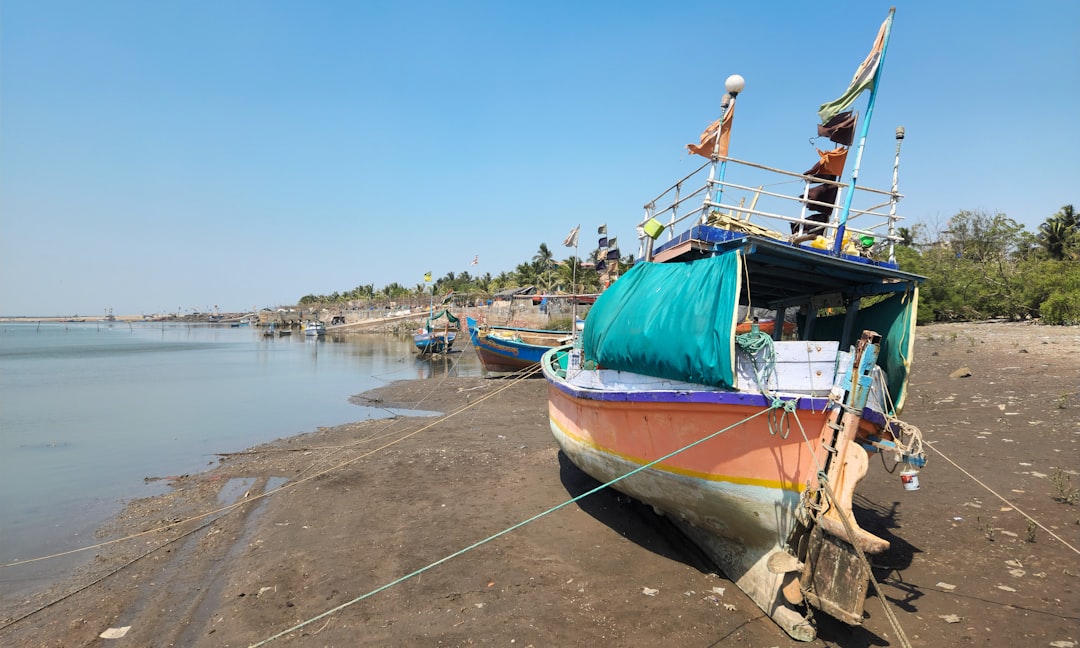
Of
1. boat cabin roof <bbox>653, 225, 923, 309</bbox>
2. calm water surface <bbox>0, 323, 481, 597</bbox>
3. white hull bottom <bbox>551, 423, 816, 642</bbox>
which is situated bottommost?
calm water surface <bbox>0, 323, 481, 597</bbox>

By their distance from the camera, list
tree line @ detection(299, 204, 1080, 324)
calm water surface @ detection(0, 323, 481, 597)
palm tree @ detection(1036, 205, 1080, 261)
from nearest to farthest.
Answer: calm water surface @ detection(0, 323, 481, 597) < tree line @ detection(299, 204, 1080, 324) < palm tree @ detection(1036, 205, 1080, 261)

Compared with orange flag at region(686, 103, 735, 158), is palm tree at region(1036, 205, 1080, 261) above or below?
above

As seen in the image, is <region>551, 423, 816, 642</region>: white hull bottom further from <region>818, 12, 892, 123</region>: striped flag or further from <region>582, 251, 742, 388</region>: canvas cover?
<region>818, 12, 892, 123</region>: striped flag

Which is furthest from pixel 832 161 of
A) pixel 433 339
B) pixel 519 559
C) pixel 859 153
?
pixel 433 339

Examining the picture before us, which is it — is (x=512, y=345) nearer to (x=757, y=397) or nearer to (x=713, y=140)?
(x=713, y=140)

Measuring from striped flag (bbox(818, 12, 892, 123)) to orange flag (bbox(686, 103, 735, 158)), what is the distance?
1278 mm

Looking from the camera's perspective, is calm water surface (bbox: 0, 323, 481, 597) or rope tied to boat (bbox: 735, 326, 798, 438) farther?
calm water surface (bbox: 0, 323, 481, 597)

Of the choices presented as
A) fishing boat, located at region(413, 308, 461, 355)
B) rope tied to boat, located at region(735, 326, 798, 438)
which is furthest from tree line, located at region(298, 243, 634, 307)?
rope tied to boat, located at region(735, 326, 798, 438)

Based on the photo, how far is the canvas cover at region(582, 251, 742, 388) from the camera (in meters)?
5.25

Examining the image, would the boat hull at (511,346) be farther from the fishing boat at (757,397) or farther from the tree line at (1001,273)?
the fishing boat at (757,397)

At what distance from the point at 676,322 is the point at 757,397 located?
3.74ft

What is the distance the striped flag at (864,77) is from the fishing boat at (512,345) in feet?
70.5

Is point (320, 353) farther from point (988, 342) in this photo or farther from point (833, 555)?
point (833, 555)

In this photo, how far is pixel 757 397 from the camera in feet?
16.8
